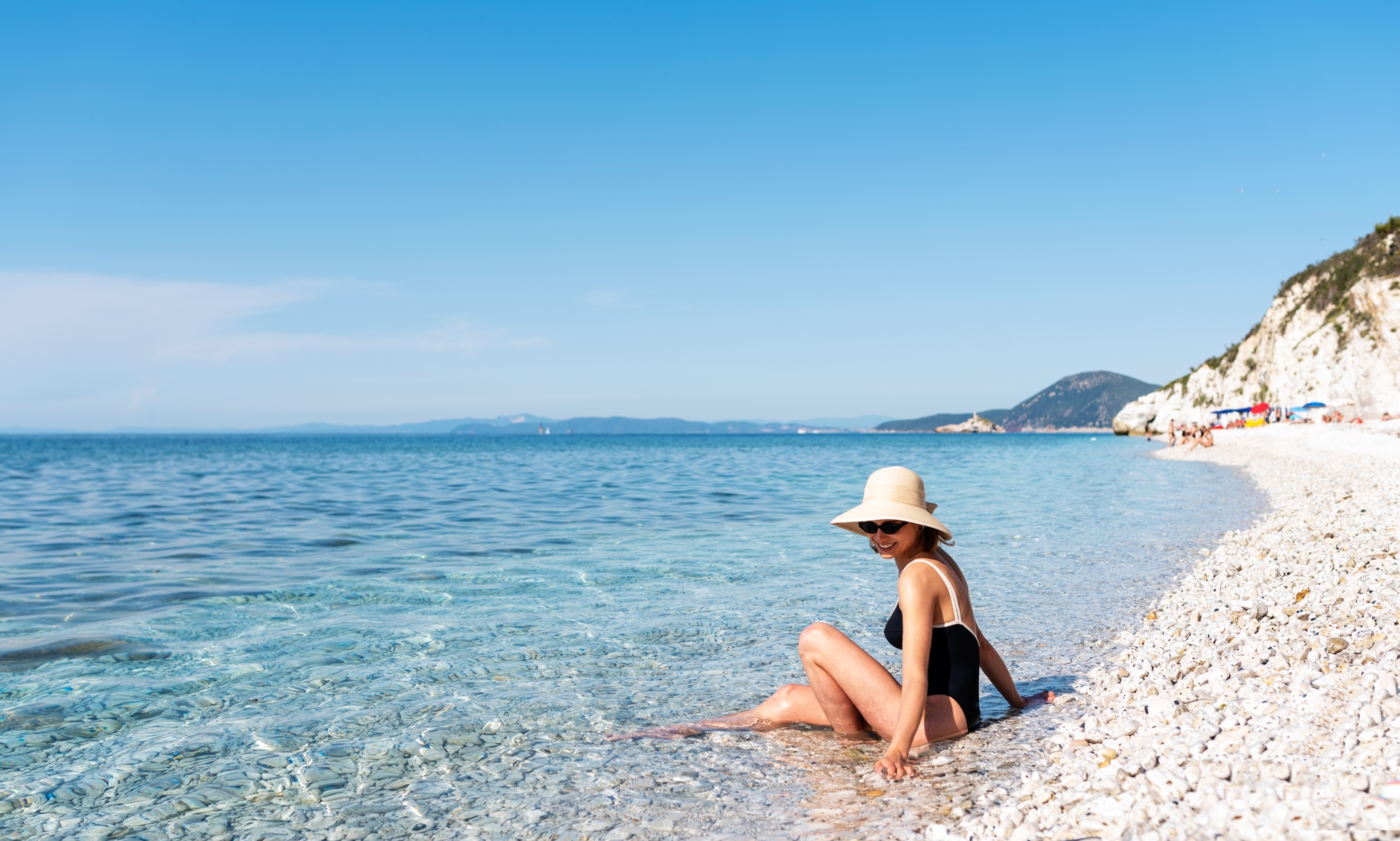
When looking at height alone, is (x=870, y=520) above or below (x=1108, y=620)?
above

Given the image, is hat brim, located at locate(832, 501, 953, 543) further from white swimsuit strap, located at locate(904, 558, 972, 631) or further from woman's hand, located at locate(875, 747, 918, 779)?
woman's hand, located at locate(875, 747, 918, 779)

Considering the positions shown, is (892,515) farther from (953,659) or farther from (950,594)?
(953,659)

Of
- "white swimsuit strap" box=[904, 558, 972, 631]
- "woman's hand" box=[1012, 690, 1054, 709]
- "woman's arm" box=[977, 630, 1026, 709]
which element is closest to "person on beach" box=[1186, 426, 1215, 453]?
Result: "woman's hand" box=[1012, 690, 1054, 709]

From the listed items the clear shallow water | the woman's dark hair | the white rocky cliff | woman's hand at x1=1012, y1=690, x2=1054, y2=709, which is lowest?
the clear shallow water

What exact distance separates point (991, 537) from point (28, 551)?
16.6 m

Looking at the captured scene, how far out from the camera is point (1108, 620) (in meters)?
8.63

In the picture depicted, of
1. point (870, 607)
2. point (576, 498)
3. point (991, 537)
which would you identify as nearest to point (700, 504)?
point (576, 498)

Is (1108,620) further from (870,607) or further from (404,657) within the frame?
(404,657)

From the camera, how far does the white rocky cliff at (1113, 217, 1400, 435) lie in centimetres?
5106

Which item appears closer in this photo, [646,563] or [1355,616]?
[1355,616]

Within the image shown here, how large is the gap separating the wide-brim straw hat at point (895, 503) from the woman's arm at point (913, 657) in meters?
0.29

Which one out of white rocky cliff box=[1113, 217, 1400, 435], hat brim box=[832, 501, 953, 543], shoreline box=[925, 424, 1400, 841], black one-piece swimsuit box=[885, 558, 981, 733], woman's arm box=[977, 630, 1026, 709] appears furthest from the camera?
white rocky cliff box=[1113, 217, 1400, 435]

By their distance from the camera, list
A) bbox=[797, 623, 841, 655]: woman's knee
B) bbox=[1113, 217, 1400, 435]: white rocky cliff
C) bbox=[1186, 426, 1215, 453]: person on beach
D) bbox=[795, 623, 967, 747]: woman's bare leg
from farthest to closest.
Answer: bbox=[1113, 217, 1400, 435]: white rocky cliff, bbox=[1186, 426, 1215, 453]: person on beach, bbox=[797, 623, 841, 655]: woman's knee, bbox=[795, 623, 967, 747]: woman's bare leg

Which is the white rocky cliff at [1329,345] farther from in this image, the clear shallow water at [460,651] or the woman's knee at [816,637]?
the woman's knee at [816,637]
